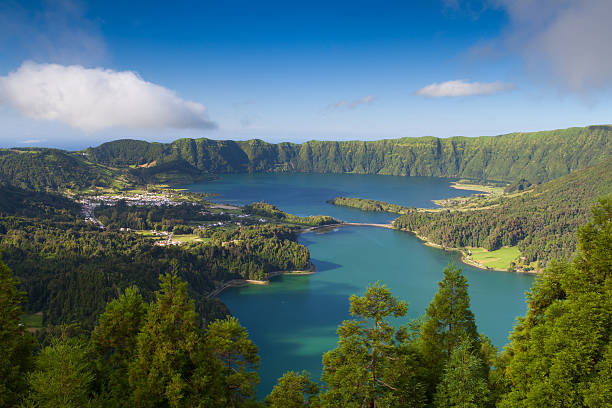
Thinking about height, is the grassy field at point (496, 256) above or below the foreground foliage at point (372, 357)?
below

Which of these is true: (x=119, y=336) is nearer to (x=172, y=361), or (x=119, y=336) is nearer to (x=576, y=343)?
(x=172, y=361)

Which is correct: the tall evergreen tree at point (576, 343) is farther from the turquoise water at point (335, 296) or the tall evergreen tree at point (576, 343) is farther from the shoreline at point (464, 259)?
the shoreline at point (464, 259)

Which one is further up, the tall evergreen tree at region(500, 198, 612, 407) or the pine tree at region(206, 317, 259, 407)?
the tall evergreen tree at region(500, 198, 612, 407)

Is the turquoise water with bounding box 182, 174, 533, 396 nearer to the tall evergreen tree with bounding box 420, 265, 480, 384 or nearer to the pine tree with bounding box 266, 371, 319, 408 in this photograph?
the pine tree with bounding box 266, 371, 319, 408

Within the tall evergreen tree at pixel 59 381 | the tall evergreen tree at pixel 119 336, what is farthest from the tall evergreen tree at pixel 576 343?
the tall evergreen tree at pixel 119 336

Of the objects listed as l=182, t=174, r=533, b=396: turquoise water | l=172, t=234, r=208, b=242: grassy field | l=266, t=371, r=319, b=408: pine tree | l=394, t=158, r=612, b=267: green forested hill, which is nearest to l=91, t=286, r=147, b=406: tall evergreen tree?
l=266, t=371, r=319, b=408: pine tree

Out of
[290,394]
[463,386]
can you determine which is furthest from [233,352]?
[463,386]

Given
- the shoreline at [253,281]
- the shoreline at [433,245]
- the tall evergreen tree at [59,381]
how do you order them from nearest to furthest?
the tall evergreen tree at [59,381], the shoreline at [253,281], the shoreline at [433,245]

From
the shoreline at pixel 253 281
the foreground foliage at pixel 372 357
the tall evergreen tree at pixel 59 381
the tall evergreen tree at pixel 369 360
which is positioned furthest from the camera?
the shoreline at pixel 253 281
